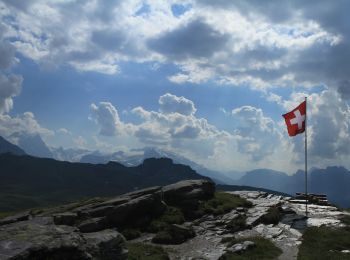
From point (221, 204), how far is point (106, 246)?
2543cm

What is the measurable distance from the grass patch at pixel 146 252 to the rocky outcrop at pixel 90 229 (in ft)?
8.33

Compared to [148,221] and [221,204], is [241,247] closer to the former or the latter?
[148,221]

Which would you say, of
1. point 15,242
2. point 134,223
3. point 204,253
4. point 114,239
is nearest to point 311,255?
point 204,253

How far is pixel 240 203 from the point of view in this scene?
48.7 metres

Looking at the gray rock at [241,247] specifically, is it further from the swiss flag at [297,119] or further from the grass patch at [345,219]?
the swiss flag at [297,119]

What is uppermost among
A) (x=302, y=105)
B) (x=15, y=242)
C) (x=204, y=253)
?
(x=302, y=105)

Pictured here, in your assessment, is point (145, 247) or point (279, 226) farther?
point (279, 226)

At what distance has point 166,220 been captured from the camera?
41.1 m

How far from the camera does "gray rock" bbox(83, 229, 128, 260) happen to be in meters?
23.0

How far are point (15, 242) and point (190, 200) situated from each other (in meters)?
27.9

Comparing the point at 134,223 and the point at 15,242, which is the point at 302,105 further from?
the point at 15,242

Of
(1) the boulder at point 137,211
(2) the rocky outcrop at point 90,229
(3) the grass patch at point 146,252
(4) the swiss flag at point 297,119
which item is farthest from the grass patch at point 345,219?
(3) the grass patch at point 146,252

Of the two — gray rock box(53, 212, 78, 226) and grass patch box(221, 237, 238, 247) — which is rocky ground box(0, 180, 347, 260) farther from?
grass patch box(221, 237, 238, 247)

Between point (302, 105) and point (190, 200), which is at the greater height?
point (302, 105)
